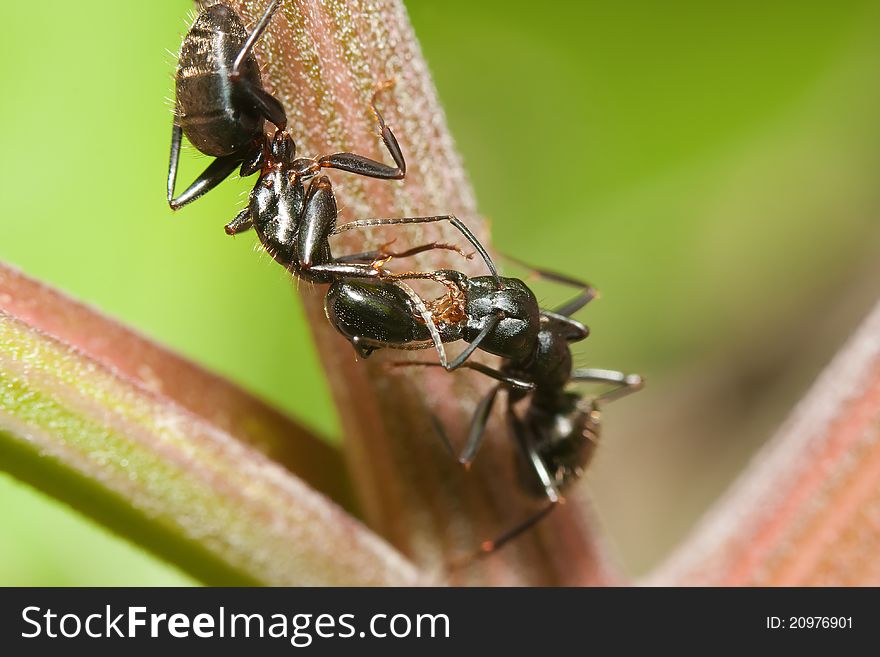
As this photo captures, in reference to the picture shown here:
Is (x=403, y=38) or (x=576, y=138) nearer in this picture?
(x=403, y=38)

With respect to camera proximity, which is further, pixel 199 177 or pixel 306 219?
pixel 199 177

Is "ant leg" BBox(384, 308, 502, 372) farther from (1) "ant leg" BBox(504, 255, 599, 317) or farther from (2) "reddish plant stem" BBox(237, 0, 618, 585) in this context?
(1) "ant leg" BBox(504, 255, 599, 317)

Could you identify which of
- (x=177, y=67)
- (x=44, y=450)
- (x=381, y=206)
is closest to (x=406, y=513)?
(x=381, y=206)

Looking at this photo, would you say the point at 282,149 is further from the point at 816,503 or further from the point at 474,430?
the point at 816,503

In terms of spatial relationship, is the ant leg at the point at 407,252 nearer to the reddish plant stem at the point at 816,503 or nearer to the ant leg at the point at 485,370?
the ant leg at the point at 485,370

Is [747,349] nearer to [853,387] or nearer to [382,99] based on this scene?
[853,387]

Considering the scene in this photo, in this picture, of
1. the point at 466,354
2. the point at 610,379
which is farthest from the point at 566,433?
the point at 466,354
